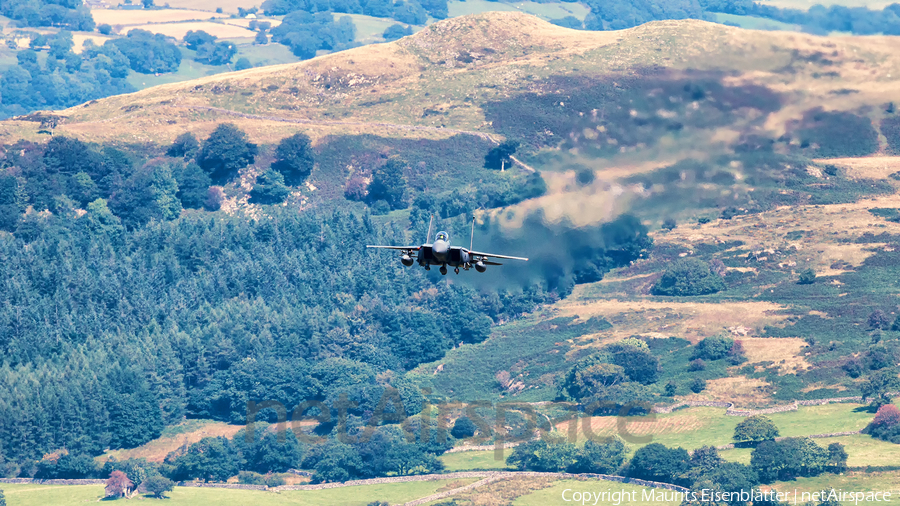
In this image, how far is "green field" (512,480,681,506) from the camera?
166m

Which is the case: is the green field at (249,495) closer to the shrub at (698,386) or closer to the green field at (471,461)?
the green field at (471,461)

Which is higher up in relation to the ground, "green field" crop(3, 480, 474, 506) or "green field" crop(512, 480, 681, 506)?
"green field" crop(512, 480, 681, 506)

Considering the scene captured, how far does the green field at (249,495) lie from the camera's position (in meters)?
173

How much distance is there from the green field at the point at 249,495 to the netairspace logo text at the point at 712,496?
1699 centimetres

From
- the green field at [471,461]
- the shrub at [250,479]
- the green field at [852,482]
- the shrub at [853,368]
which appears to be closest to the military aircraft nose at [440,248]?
the green field at [852,482]

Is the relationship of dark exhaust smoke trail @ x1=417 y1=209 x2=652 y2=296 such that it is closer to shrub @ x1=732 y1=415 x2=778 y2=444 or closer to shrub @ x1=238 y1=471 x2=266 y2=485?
shrub @ x1=732 y1=415 x2=778 y2=444

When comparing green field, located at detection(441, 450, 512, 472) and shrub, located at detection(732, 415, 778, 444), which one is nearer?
shrub, located at detection(732, 415, 778, 444)

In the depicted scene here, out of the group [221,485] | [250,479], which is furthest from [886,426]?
[221,485]

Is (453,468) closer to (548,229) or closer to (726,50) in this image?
(548,229)

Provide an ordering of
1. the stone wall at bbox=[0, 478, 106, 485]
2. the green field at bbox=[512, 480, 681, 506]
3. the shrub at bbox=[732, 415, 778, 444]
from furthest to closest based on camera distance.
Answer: the stone wall at bbox=[0, 478, 106, 485] → the shrub at bbox=[732, 415, 778, 444] → the green field at bbox=[512, 480, 681, 506]

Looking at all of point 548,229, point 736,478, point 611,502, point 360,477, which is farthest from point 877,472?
point 360,477

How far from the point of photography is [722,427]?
609 ft

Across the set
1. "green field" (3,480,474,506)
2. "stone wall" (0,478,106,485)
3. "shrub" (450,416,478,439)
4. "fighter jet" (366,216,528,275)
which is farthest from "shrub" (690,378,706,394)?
"fighter jet" (366,216,528,275)

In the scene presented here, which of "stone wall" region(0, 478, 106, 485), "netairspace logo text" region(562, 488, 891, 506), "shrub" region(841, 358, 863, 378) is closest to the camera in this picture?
"netairspace logo text" region(562, 488, 891, 506)
